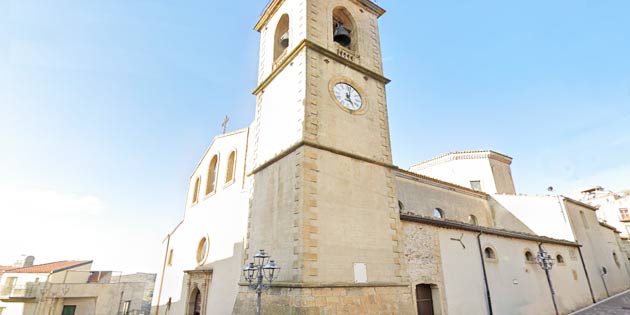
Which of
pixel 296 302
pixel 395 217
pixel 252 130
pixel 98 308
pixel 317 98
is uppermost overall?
pixel 252 130

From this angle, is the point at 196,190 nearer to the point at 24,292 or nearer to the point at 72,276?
the point at 72,276

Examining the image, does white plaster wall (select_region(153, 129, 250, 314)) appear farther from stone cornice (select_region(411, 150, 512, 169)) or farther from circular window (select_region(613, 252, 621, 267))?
circular window (select_region(613, 252, 621, 267))

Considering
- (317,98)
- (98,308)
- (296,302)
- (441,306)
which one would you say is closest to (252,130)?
(317,98)

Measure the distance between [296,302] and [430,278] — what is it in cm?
500

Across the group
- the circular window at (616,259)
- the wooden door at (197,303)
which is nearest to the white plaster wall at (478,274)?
the wooden door at (197,303)

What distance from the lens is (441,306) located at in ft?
32.2

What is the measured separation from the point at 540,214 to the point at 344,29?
16.4 metres

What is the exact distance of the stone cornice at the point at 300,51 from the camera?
33.3 feet

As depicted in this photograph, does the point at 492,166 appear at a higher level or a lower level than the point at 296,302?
higher

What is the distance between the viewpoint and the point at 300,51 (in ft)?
33.6

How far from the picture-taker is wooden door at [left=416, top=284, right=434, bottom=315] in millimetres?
9688

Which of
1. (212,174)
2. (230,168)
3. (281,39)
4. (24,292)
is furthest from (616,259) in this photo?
(24,292)

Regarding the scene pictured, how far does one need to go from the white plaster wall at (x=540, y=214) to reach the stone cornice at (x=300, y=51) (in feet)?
45.1

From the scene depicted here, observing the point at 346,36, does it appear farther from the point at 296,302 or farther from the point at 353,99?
the point at 296,302
